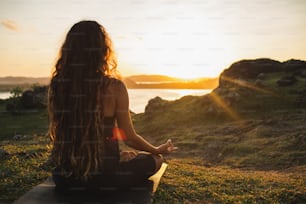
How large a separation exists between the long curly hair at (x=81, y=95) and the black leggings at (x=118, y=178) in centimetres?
18

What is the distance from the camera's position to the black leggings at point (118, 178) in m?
5.21

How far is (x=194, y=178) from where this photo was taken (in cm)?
912

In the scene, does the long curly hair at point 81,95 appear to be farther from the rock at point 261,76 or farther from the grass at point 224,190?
the rock at point 261,76

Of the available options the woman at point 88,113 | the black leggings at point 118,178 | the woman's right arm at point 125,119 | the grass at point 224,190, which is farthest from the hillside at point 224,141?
the woman at point 88,113

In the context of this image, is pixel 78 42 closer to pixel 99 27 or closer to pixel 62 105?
pixel 99 27

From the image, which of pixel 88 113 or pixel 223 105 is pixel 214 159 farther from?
→ pixel 88 113

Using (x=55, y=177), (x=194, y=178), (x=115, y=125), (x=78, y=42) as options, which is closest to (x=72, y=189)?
(x=55, y=177)

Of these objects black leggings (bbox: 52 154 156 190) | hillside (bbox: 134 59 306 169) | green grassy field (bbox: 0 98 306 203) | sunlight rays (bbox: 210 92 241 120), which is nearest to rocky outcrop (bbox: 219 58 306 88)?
hillside (bbox: 134 59 306 169)

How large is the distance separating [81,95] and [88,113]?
304 mm

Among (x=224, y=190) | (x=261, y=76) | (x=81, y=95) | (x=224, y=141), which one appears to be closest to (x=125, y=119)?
(x=81, y=95)

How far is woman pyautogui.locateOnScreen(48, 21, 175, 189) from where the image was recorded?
4809 mm

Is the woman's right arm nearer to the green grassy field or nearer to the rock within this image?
the green grassy field

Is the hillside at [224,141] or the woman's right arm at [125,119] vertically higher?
the woman's right arm at [125,119]

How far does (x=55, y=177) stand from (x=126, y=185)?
1.24 m
